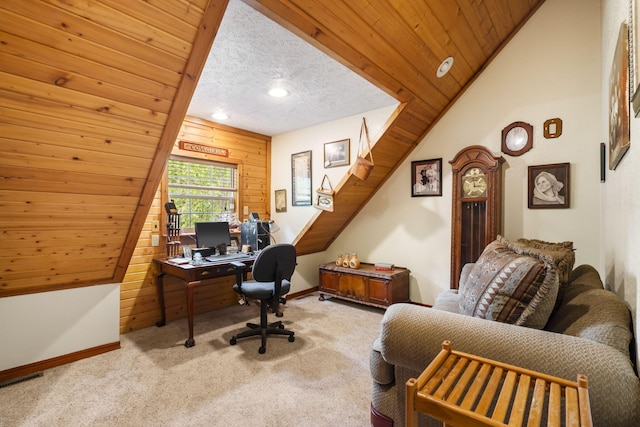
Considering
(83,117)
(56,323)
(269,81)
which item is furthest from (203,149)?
(56,323)

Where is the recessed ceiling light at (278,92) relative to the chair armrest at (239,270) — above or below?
above

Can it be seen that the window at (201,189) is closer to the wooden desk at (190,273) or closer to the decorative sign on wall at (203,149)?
the decorative sign on wall at (203,149)

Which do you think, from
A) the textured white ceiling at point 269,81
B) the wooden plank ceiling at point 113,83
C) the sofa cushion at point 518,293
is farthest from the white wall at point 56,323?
the sofa cushion at point 518,293

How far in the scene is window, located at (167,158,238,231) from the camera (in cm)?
357

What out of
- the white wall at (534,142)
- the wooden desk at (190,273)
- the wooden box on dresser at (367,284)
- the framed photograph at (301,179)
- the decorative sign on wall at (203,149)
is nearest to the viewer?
the white wall at (534,142)

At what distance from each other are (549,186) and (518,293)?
197 centimetres

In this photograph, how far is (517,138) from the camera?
2.82 m

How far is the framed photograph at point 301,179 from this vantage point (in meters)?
4.22

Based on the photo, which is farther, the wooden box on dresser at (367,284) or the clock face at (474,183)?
the wooden box on dresser at (367,284)

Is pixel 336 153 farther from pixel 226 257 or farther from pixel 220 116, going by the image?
pixel 226 257

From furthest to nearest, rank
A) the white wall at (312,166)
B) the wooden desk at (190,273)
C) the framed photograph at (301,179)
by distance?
1. the framed photograph at (301,179)
2. the white wall at (312,166)
3. the wooden desk at (190,273)

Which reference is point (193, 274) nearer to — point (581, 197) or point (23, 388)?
point (23, 388)

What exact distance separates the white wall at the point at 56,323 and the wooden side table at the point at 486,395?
282cm

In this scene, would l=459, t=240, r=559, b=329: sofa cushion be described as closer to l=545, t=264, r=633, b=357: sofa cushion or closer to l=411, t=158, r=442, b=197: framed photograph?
l=545, t=264, r=633, b=357: sofa cushion
